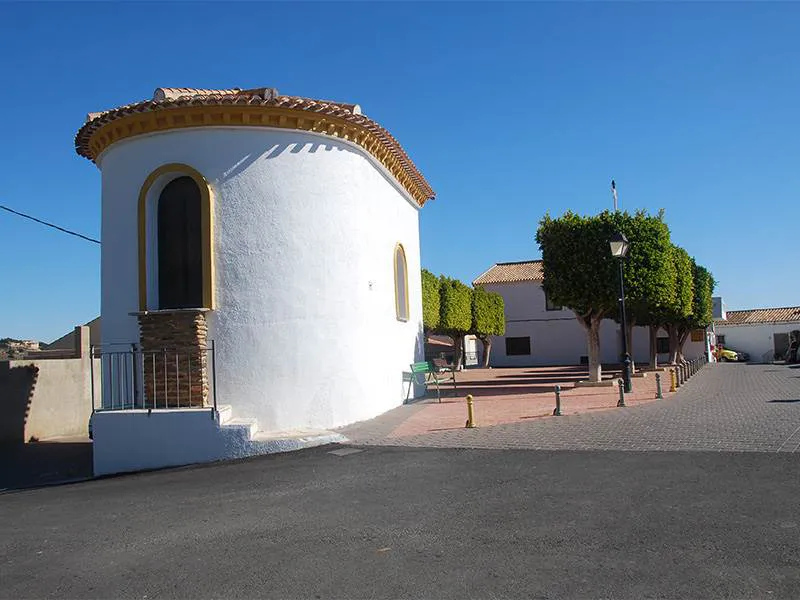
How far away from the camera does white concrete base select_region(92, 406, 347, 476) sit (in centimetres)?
1022

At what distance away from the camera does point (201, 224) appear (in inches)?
452

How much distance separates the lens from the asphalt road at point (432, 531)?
15.2ft

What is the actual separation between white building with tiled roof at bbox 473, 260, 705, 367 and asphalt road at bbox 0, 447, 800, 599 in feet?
123

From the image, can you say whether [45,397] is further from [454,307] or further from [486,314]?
[486,314]

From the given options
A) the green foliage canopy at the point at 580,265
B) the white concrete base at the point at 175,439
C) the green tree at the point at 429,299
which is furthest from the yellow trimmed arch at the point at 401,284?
the green tree at the point at 429,299

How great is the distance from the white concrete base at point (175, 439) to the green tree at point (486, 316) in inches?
1060

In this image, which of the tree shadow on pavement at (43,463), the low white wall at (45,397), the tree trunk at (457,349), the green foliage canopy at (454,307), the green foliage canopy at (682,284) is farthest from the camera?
the tree trunk at (457,349)

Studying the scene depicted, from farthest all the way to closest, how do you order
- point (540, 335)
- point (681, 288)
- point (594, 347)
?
point (540, 335)
point (681, 288)
point (594, 347)

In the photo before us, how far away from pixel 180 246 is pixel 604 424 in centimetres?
801

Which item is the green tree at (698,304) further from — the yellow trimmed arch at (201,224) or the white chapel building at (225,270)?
the yellow trimmed arch at (201,224)

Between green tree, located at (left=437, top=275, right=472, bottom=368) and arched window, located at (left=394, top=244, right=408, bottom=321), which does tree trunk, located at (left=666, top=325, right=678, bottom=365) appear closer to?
green tree, located at (left=437, top=275, right=472, bottom=368)

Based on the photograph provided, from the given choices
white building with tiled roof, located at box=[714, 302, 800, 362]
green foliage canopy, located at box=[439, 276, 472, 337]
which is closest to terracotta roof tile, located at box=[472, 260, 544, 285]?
green foliage canopy, located at box=[439, 276, 472, 337]

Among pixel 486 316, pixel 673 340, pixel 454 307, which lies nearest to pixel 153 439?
pixel 454 307

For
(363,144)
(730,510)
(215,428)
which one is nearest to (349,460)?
(215,428)
